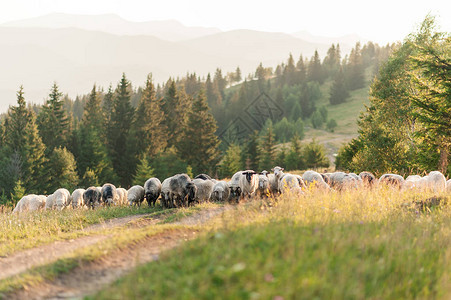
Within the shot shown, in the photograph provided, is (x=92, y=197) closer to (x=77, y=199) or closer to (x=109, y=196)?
(x=109, y=196)

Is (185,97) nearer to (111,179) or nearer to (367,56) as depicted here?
(111,179)

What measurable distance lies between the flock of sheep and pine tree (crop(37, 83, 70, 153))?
149 feet

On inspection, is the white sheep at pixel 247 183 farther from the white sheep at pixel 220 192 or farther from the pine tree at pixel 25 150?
the pine tree at pixel 25 150

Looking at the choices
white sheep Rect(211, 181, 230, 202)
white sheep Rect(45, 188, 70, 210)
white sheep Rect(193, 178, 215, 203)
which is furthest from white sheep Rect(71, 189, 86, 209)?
white sheep Rect(211, 181, 230, 202)

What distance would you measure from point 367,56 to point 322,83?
4776 cm

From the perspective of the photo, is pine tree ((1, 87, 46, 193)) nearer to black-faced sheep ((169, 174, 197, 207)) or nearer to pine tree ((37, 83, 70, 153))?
pine tree ((37, 83, 70, 153))

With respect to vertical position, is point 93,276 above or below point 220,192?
above

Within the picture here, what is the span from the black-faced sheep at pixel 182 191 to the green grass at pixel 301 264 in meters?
11.1

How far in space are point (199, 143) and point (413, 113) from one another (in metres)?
43.1

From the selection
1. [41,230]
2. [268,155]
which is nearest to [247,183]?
[41,230]

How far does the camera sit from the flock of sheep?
17.8m

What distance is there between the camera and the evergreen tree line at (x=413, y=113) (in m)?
18.8

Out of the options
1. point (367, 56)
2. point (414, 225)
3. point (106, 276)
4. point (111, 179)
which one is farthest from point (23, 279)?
point (367, 56)

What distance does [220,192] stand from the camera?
64.4 feet
